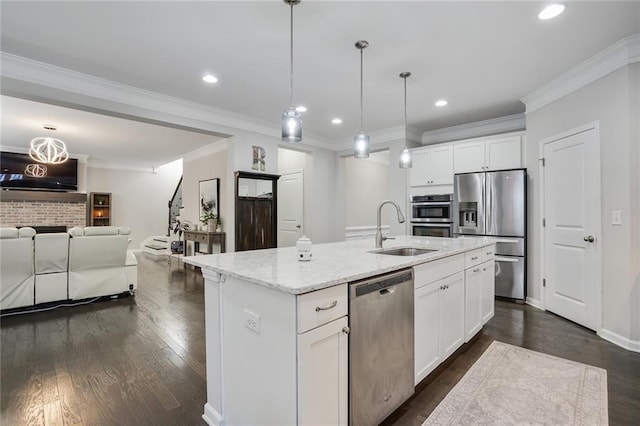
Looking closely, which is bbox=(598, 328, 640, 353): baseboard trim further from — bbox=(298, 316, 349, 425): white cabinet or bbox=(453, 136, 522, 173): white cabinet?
bbox=(298, 316, 349, 425): white cabinet

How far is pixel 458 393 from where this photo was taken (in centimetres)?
196

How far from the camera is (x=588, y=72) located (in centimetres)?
301

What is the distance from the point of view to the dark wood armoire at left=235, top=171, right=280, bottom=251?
4672 mm

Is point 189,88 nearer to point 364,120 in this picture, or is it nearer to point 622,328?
point 364,120

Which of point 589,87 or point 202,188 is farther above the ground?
point 589,87

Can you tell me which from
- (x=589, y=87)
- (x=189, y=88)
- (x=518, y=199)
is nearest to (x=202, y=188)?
(x=189, y=88)

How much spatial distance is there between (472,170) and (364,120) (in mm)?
1828

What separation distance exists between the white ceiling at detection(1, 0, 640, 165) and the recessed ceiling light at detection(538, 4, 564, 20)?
0.16 feet

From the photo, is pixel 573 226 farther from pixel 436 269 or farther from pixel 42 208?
pixel 42 208

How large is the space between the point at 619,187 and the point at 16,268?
6492mm

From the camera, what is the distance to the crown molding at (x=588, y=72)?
2607 mm

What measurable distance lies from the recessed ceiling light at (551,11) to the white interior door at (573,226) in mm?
1404

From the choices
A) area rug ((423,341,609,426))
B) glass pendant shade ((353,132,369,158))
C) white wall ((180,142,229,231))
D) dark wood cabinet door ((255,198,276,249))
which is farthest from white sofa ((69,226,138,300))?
area rug ((423,341,609,426))

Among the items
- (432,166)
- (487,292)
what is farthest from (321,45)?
(432,166)
